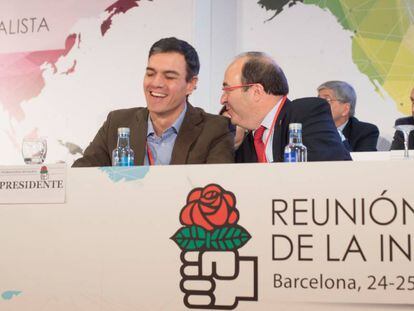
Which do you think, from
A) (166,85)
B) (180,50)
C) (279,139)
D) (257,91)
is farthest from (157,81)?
(279,139)

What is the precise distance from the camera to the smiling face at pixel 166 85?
2721 millimetres

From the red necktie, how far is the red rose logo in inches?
28.5

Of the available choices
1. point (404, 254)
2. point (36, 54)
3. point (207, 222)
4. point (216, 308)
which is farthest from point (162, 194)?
point (36, 54)

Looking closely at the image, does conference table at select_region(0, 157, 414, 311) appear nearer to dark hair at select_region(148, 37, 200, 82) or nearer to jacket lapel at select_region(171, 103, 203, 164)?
jacket lapel at select_region(171, 103, 203, 164)

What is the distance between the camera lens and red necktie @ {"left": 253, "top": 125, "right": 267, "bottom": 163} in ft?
8.26

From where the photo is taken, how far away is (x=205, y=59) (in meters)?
4.77

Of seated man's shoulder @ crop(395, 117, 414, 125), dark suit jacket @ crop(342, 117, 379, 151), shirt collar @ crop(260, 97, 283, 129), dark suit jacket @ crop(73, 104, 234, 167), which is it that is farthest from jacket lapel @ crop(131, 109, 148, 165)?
seated man's shoulder @ crop(395, 117, 414, 125)

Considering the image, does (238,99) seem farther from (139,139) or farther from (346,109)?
(346,109)

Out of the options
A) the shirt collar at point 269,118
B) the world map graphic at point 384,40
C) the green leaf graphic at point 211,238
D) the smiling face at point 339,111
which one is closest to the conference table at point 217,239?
the green leaf graphic at point 211,238

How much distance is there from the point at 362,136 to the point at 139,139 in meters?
2.12

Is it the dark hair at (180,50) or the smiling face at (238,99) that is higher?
the dark hair at (180,50)

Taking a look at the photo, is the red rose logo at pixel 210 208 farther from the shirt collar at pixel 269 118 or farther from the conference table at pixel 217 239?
the shirt collar at pixel 269 118

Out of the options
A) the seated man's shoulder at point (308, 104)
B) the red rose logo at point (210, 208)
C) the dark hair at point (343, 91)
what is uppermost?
the dark hair at point (343, 91)

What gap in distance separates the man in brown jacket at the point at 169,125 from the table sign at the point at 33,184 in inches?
21.9
